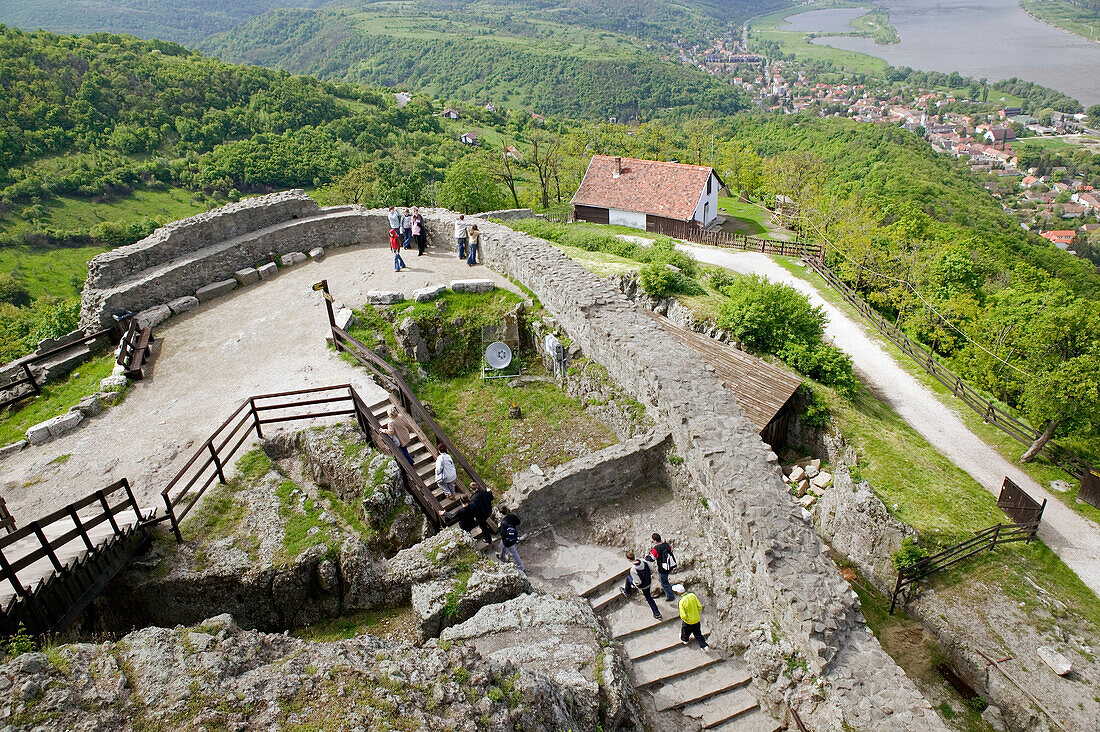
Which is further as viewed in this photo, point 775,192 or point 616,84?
point 616,84

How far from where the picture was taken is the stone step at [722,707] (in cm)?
808

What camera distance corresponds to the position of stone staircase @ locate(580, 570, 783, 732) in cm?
813

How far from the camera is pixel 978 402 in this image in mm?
17391

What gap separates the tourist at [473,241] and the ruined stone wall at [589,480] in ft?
29.5

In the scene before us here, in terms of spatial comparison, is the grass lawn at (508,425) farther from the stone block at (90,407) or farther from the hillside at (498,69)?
the hillside at (498,69)

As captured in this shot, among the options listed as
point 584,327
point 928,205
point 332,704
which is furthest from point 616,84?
point 332,704

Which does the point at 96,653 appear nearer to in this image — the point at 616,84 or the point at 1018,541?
the point at 1018,541

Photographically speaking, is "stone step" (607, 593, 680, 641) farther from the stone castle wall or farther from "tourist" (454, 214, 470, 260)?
"tourist" (454, 214, 470, 260)

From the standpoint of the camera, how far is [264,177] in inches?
2041

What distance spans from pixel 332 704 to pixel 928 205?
214 ft

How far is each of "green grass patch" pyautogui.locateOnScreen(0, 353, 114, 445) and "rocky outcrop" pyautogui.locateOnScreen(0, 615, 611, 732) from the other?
9.31m

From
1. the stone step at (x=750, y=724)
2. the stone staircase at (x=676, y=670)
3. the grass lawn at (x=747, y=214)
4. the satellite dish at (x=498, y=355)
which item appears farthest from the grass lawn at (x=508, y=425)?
the grass lawn at (x=747, y=214)

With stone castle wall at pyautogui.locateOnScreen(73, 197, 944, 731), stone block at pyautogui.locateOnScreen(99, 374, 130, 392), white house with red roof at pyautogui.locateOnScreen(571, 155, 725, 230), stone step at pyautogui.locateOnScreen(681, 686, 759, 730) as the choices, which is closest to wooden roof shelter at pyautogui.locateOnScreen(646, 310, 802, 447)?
stone castle wall at pyautogui.locateOnScreen(73, 197, 944, 731)

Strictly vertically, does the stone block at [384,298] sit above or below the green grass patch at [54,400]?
above
